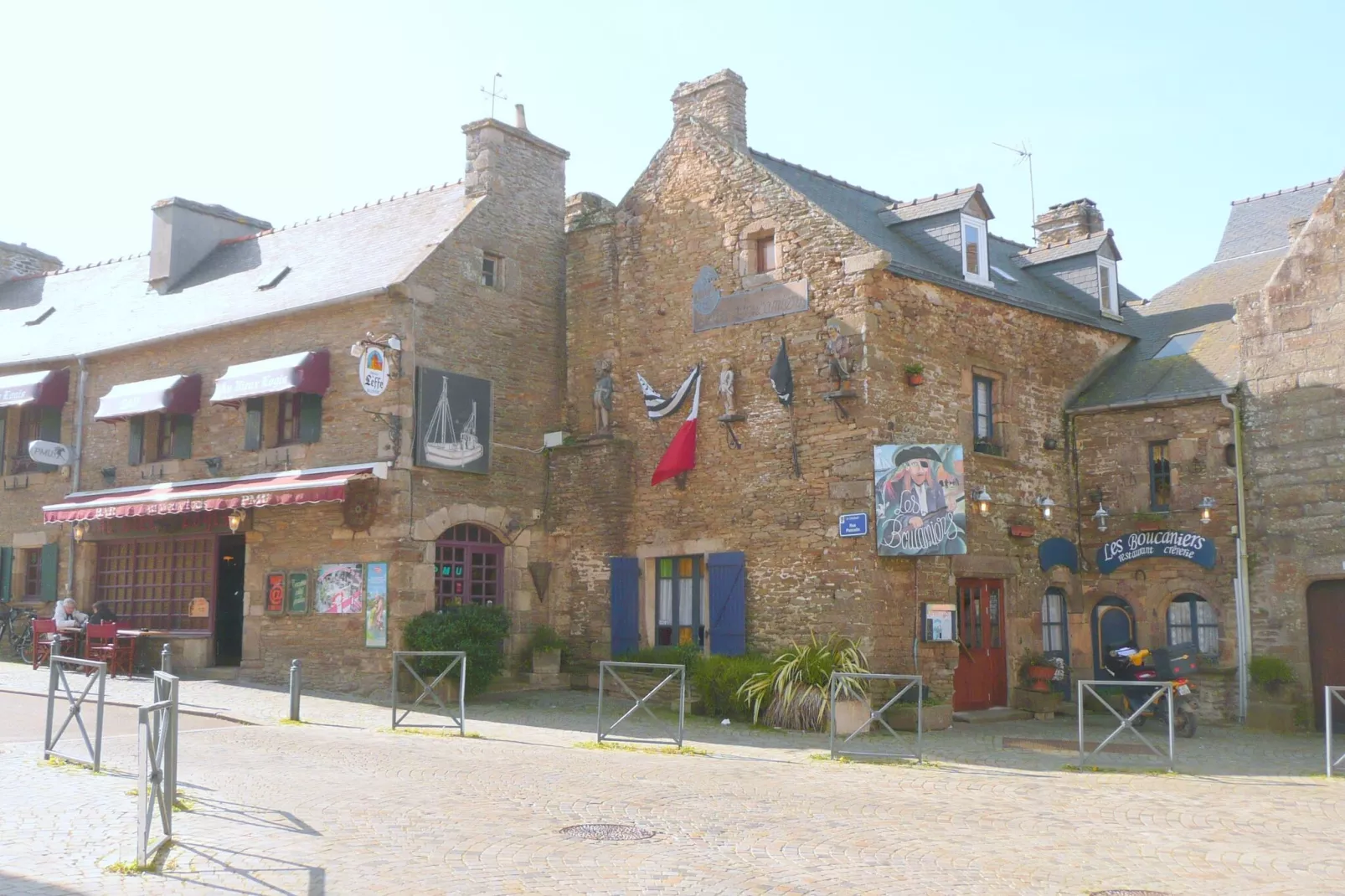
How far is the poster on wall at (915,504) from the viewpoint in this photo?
47.2ft

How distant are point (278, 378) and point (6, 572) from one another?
7682 mm

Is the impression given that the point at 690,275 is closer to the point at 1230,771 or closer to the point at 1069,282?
the point at 1069,282

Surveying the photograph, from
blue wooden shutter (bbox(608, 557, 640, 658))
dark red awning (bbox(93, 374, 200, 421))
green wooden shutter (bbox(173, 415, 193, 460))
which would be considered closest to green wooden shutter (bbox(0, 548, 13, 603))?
dark red awning (bbox(93, 374, 200, 421))

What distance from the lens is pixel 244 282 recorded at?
1977 cm

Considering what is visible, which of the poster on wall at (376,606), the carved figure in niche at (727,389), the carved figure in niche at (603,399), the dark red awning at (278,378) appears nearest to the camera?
the poster on wall at (376,606)

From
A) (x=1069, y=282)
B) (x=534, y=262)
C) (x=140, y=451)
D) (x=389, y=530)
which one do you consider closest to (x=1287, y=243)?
(x=1069, y=282)

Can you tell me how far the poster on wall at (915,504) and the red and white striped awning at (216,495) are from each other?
636cm

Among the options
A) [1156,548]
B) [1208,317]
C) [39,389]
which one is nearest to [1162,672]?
[1156,548]

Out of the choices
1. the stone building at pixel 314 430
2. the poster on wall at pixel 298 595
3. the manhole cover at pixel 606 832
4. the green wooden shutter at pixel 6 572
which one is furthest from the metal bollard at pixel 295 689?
the green wooden shutter at pixel 6 572

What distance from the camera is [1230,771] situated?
11.2 metres

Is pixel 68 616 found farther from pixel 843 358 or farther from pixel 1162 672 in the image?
pixel 1162 672

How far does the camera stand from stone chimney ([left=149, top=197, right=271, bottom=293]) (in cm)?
2148

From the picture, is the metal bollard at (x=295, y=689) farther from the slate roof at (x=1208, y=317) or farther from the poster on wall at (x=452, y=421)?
the slate roof at (x=1208, y=317)

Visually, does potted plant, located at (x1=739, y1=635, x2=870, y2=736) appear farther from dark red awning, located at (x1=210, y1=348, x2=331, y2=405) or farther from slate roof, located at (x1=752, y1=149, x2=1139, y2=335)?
dark red awning, located at (x1=210, y1=348, x2=331, y2=405)
